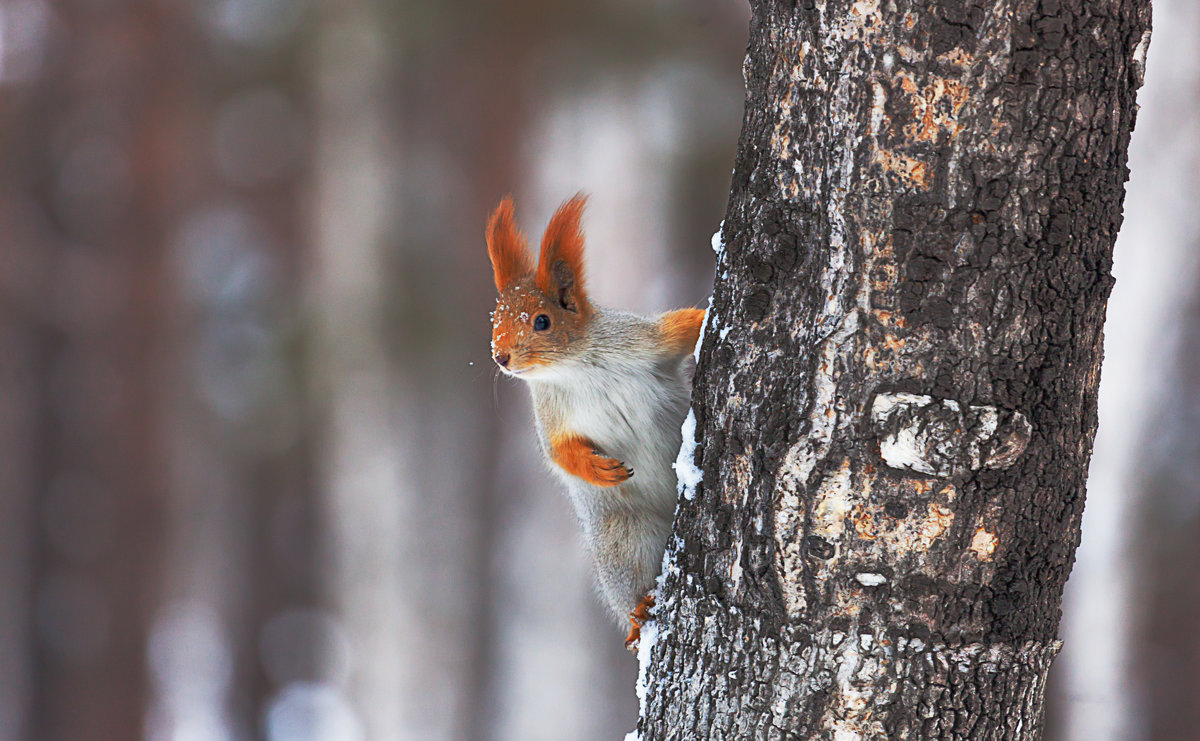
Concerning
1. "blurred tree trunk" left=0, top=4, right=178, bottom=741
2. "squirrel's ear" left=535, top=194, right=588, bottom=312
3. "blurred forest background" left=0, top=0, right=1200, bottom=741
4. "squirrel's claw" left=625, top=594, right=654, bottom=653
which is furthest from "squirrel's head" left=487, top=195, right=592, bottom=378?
"blurred tree trunk" left=0, top=4, right=178, bottom=741

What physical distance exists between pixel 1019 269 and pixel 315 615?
4.13 m

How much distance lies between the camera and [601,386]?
1761 mm

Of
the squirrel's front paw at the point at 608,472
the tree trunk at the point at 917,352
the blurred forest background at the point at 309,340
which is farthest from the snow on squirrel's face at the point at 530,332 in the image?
the blurred forest background at the point at 309,340

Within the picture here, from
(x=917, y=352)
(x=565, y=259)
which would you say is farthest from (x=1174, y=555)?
(x=917, y=352)

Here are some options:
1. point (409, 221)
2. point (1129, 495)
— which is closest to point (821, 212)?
point (1129, 495)

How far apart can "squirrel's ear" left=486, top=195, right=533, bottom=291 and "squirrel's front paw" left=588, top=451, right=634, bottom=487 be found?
1.23ft

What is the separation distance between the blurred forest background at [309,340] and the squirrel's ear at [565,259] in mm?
1937

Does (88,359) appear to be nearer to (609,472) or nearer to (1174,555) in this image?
(609,472)

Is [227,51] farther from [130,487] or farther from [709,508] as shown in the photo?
[709,508]

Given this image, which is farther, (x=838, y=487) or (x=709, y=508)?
(x=709, y=508)

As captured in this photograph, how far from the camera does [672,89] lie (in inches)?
157

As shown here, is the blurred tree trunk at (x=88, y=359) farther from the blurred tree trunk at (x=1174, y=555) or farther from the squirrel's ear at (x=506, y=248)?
the blurred tree trunk at (x=1174, y=555)

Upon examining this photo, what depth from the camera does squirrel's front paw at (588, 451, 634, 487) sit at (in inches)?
63.6

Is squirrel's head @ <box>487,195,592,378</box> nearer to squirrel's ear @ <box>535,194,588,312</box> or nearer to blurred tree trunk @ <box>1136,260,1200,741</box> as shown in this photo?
squirrel's ear @ <box>535,194,588,312</box>
